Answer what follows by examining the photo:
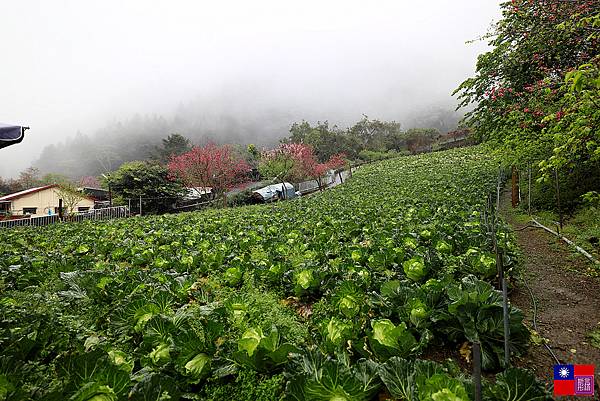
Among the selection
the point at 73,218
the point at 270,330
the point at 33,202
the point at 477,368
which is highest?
the point at 477,368

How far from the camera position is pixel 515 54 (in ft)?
29.6

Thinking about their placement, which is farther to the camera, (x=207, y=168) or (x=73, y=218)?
(x=207, y=168)

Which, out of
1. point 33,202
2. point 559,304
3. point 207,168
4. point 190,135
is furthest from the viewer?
point 190,135

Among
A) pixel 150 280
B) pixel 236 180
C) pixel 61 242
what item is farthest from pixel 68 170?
pixel 150 280

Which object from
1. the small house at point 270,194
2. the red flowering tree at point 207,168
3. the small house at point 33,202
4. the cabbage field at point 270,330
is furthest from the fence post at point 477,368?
the small house at point 33,202

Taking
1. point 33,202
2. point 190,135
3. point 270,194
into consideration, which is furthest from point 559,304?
point 190,135

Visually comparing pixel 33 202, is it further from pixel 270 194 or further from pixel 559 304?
pixel 559 304

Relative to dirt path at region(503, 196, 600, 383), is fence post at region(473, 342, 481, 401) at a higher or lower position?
higher

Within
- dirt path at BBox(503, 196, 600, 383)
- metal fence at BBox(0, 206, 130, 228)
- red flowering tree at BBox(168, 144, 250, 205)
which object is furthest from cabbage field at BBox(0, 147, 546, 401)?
red flowering tree at BBox(168, 144, 250, 205)

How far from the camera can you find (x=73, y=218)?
18438mm

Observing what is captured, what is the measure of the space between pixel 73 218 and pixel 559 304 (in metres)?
21.6

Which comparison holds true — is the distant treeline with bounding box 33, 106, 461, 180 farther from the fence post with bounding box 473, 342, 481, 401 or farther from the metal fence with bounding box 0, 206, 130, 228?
the fence post with bounding box 473, 342, 481, 401

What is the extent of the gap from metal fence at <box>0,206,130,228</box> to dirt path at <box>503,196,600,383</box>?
20.5 m

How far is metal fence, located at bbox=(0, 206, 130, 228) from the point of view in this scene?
1700 centimetres
